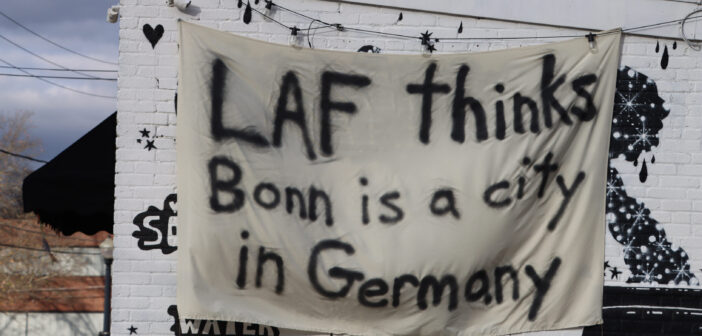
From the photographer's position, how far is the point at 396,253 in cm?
457

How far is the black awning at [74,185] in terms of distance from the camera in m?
4.92

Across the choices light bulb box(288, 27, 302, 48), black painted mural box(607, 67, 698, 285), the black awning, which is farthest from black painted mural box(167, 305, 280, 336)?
black painted mural box(607, 67, 698, 285)

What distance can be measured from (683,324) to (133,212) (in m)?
3.82

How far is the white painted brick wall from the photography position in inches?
184

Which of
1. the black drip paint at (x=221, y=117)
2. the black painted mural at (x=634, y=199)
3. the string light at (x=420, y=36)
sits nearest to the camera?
the black drip paint at (x=221, y=117)

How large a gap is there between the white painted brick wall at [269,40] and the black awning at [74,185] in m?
0.35

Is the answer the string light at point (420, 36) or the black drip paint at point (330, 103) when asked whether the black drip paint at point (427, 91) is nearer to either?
the string light at point (420, 36)

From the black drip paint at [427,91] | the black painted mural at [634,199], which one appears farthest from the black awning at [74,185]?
the black painted mural at [634,199]

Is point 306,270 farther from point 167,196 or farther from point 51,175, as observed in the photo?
point 51,175

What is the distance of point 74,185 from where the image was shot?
4938mm

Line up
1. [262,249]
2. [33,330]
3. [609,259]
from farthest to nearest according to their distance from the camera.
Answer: [33,330] < [609,259] < [262,249]

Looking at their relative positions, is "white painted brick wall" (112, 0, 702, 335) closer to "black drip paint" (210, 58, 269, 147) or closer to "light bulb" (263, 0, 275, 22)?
"light bulb" (263, 0, 275, 22)

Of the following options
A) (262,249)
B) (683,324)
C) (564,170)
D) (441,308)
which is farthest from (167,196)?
(683,324)

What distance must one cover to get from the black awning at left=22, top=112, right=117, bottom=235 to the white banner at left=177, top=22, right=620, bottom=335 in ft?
2.49
